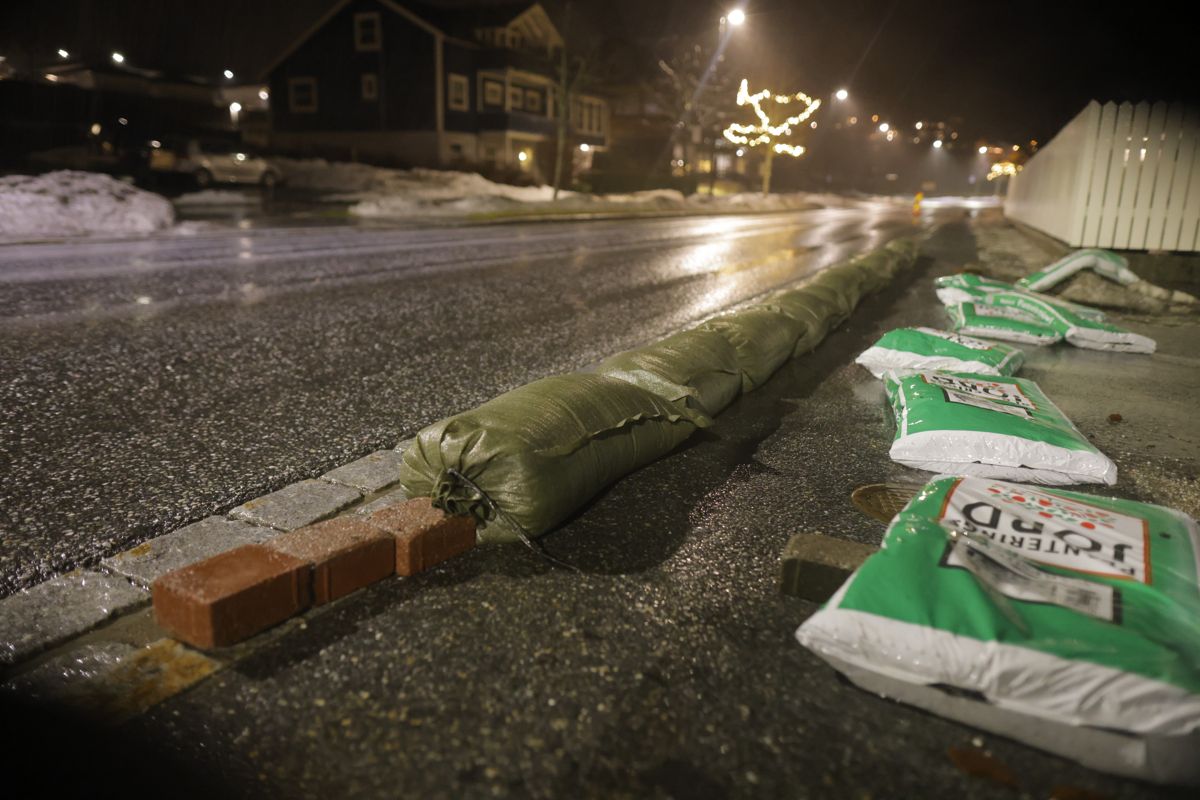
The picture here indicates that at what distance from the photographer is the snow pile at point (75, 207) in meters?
12.8

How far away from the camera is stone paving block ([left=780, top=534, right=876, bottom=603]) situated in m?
2.10

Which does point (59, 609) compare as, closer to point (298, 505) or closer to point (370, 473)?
point (298, 505)

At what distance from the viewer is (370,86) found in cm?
3538

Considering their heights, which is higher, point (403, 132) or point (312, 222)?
point (403, 132)

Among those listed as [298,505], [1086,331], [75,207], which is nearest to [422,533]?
[298,505]

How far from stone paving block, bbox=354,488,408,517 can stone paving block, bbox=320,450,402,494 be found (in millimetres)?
64

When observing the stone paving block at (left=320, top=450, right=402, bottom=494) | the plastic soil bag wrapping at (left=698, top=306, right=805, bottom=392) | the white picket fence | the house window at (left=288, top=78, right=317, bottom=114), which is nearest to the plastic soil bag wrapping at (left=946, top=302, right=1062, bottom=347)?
the plastic soil bag wrapping at (left=698, top=306, right=805, bottom=392)

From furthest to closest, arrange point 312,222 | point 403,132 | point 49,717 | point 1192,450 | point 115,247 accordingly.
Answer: point 403,132 < point 312,222 < point 115,247 < point 1192,450 < point 49,717

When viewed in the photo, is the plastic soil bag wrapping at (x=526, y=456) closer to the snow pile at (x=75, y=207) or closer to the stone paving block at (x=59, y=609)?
the stone paving block at (x=59, y=609)

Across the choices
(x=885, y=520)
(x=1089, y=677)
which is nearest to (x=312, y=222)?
(x=885, y=520)

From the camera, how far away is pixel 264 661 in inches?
73.7

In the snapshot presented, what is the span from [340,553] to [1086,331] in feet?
18.4

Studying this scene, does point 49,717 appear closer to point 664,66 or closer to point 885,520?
point 885,520

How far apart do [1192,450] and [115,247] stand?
1271cm
